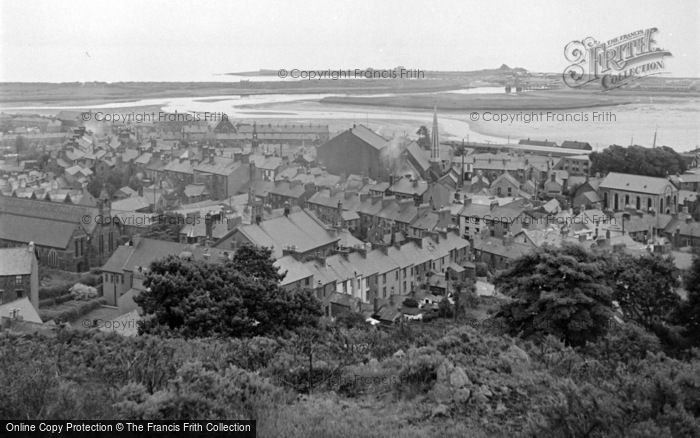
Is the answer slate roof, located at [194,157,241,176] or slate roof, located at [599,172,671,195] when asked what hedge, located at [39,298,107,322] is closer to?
slate roof, located at [194,157,241,176]

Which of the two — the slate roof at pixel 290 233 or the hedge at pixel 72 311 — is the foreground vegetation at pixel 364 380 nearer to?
the hedge at pixel 72 311

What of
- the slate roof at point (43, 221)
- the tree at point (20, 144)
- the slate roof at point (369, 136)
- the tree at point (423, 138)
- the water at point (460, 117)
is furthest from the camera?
the tree at point (423, 138)

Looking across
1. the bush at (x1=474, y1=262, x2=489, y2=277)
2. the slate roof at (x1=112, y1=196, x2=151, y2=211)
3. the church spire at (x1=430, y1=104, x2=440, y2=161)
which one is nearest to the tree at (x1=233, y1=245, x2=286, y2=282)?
the bush at (x1=474, y1=262, x2=489, y2=277)

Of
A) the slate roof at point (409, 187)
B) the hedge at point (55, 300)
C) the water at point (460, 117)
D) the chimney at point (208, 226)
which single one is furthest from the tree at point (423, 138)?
the hedge at point (55, 300)

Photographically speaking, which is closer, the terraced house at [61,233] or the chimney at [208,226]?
the terraced house at [61,233]

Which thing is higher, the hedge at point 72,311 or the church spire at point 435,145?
the church spire at point 435,145

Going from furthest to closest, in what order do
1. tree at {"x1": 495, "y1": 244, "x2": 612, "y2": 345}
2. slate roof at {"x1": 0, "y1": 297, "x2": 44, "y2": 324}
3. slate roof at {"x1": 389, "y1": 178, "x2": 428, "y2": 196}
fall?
slate roof at {"x1": 389, "y1": 178, "x2": 428, "y2": 196}, slate roof at {"x1": 0, "y1": 297, "x2": 44, "y2": 324}, tree at {"x1": 495, "y1": 244, "x2": 612, "y2": 345}
